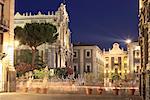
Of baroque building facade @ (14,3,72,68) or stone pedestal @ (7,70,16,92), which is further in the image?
baroque building facade @ (14,3,72,68)

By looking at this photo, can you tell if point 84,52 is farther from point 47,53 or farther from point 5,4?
point 5,4

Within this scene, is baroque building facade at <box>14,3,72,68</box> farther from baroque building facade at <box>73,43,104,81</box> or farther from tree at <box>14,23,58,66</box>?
baroque building facade at <box>73,43,104,81</box>

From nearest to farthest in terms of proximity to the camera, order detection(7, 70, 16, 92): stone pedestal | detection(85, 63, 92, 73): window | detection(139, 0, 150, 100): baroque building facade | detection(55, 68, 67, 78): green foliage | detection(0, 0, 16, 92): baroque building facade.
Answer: detection(139, 0, 150, 100): baroque building facade → detection(0, 0, 16, 92): baroque building facade → detection(7, 70, 16, 92): stone pedestal → detection(55, 68, 67, 78): green foliage → detection(85, 63, 92, 73): window

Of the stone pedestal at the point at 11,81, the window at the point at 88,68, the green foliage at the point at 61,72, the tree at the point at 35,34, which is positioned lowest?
the stone pedestal at the point at 11,81

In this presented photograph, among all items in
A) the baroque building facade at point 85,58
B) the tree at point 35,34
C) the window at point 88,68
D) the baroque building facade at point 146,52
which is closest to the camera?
the baroque building facade at point 146,52

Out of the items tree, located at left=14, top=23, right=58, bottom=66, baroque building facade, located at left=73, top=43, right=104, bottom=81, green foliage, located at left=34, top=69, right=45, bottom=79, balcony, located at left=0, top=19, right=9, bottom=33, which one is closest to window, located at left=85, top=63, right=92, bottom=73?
baroque building facade, located at left=73, top=43, right=104, bottom=81

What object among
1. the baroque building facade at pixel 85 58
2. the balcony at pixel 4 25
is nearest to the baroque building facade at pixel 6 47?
the balcony at pixel 4 25

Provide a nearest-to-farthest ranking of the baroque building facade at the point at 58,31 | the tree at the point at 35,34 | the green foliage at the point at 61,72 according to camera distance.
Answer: the tree at the point at 35,34 → the green foliage at the point at 61,72 → the baroque building facade at the point at 58,31

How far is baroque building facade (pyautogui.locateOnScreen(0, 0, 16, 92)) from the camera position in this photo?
34.0m

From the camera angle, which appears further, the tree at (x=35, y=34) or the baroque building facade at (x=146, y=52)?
the tree at (x=35, y=34)

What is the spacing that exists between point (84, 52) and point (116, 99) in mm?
82137

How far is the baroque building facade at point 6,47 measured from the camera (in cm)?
3401

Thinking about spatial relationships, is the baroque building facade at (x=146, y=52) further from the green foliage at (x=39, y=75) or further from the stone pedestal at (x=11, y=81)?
the green foliage at (x=39, y=75)

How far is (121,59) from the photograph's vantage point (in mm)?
121750
